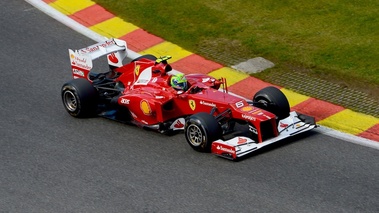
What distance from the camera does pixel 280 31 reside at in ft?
57.3

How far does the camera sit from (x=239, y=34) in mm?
17516

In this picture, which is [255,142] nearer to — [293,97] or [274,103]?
[274,103]

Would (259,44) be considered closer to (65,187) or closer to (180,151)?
(180,151)

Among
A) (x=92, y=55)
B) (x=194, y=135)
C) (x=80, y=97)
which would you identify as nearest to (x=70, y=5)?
(x=92, y=55)

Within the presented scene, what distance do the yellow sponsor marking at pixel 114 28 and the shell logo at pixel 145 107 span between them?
4044mm

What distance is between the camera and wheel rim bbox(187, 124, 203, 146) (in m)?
13.1

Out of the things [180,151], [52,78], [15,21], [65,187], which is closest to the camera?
[65,187]

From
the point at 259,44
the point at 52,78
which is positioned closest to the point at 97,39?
the point at 52,78

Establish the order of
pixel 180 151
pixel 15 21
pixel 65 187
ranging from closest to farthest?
1. pixel 65 187
2. pixel 180 151
3. pixel 15 21

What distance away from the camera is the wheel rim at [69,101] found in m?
14.7

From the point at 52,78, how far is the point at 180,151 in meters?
3.95

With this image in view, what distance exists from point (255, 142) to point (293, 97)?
2.25 m

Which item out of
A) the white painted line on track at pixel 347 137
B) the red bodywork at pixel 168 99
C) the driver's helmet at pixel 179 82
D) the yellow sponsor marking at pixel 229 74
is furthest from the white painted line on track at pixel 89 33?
the driver's helmet at pixel 179 82

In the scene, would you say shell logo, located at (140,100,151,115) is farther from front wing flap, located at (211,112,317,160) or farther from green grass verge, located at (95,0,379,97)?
green grass verge, located at (95,0,379,97)
